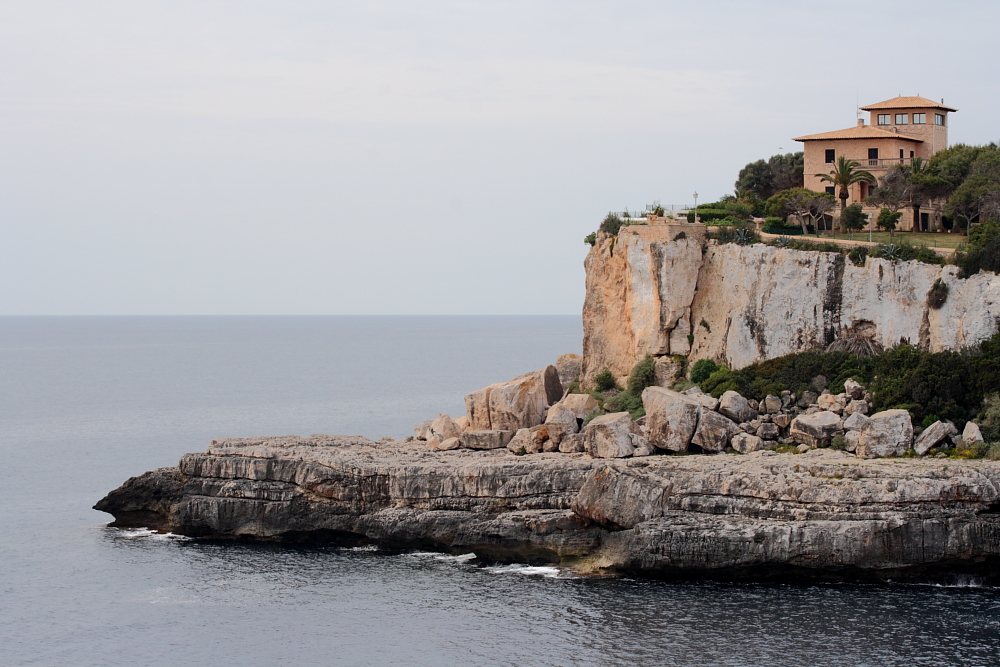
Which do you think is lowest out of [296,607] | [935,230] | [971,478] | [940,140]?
[296,607]

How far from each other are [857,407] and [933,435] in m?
3.77

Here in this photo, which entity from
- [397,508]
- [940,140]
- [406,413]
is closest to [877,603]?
[397,508]

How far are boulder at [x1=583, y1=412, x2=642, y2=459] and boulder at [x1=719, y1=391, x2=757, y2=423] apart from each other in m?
4.06

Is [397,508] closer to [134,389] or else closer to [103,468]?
[103,468]

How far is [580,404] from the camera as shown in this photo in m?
56.9

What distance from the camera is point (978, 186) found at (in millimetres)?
58812

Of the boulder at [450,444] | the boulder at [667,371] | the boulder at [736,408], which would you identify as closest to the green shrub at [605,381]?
the boulder at [667,371]

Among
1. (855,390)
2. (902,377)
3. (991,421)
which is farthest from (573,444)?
Result: (991,421)

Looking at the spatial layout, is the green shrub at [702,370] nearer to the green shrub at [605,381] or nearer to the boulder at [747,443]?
the green shrub at [605,381]

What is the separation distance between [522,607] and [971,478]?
16252 mm

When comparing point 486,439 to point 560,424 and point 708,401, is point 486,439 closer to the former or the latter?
point 560,424

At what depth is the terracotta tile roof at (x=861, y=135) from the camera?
225 ft

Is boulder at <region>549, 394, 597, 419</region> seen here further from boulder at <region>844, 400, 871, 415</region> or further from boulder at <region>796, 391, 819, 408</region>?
boulder at <region>844, 400, 871, 415</region>

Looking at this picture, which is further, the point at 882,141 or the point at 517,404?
the point at 882,141
